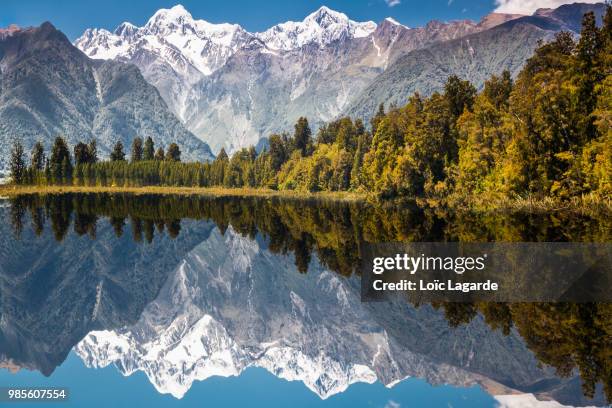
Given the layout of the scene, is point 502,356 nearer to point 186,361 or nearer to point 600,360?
point 600,360

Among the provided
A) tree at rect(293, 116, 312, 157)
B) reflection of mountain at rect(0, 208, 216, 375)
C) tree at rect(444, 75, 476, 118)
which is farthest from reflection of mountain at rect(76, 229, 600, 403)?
tree at rect(293, 116, 312, 157)

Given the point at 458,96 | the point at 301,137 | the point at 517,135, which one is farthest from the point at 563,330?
the point at 301,137

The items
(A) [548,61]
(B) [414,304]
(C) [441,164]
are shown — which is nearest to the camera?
(B) [414,304]

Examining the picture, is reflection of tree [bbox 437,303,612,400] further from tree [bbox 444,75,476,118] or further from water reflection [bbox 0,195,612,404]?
tree [bbox 444,75,476,118]

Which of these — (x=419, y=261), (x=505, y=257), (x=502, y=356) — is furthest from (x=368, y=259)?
(x=502, y=356)

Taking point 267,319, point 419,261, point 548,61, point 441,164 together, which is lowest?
point 267,319
